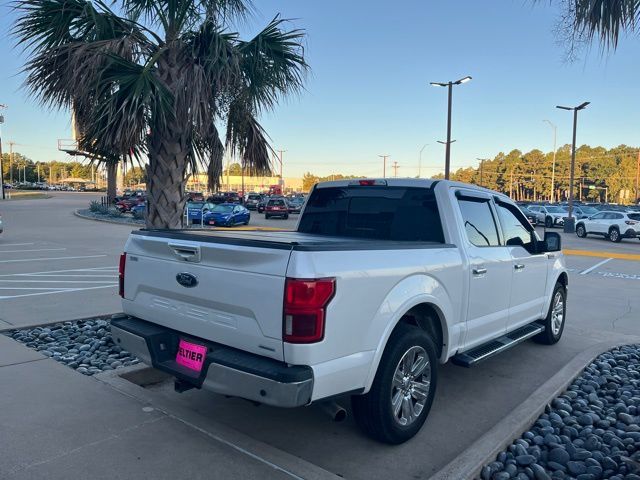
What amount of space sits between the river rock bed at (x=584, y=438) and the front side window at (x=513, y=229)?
147cm

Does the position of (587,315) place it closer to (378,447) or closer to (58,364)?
(378,447)

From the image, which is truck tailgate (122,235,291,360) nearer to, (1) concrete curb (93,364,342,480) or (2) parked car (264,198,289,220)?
(1) concrete curb (93,364,342,480)

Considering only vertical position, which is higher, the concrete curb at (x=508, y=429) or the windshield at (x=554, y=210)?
the windshield at (x=554, y=210)

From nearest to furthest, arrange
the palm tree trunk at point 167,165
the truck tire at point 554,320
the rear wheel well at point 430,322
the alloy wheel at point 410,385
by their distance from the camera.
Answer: the alloy wheel at point 410,385 < the rear wheel well at point 430,322 < the palm tree trunk at point 167,165 < the truck tire at point 554,320

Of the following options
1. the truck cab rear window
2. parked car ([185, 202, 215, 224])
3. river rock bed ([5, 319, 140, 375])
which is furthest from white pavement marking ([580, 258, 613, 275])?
parked car ([185, 202, 215, 224])

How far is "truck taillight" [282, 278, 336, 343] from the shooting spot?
3.04 metres

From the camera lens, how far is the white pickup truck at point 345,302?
10.2 ft

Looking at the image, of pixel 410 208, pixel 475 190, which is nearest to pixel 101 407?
pixel 410 208

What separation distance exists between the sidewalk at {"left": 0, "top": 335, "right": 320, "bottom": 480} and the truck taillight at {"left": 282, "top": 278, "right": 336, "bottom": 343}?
0.91m

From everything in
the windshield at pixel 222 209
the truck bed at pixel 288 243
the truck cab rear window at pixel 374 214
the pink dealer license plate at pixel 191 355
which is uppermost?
the truck cab rear window at pixel 374 214

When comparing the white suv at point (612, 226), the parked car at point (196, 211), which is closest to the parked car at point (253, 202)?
the parked car at point (196, 211)

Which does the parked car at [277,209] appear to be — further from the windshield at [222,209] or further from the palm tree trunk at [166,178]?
the palm tree trunk at [166,178]

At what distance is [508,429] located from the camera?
12.8ft

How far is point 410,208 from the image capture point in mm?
4742
